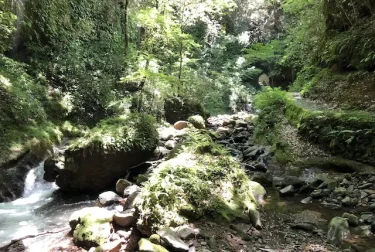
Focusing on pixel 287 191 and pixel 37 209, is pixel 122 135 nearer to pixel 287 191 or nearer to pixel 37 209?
pixel 37 209

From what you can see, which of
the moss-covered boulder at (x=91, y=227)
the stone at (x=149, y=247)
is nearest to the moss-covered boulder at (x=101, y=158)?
the moss-covered boulder at (x=91, y=227)

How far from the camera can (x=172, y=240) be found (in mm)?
3447

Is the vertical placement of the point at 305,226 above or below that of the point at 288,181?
below

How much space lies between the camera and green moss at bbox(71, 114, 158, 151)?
680cm

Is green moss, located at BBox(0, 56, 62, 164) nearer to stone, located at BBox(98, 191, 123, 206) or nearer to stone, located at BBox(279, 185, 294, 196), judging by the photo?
stone, located at BBox(98, 191, 123, 206)

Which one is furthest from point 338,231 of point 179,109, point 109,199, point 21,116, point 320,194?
point 179,109

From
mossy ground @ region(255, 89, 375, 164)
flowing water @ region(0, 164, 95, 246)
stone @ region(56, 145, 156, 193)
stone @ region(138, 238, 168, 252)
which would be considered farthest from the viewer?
stone @ region(56, 145, 156, 193)

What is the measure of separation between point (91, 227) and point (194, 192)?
4.60ft

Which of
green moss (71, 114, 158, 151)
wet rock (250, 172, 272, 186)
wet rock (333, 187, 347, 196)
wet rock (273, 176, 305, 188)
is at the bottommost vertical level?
wet rock (333, 187, 347, 196)

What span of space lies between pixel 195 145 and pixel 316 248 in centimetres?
281

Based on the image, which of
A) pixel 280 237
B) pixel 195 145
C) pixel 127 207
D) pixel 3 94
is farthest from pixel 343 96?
pixel 3 94

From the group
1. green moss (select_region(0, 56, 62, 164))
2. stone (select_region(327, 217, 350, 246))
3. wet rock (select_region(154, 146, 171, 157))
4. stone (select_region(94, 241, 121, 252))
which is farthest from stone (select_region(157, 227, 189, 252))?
green moss (select_region(0, 56, 62, 164))

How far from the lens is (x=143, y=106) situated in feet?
33.2

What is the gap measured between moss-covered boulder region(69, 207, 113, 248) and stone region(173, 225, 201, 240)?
97 centimetres
